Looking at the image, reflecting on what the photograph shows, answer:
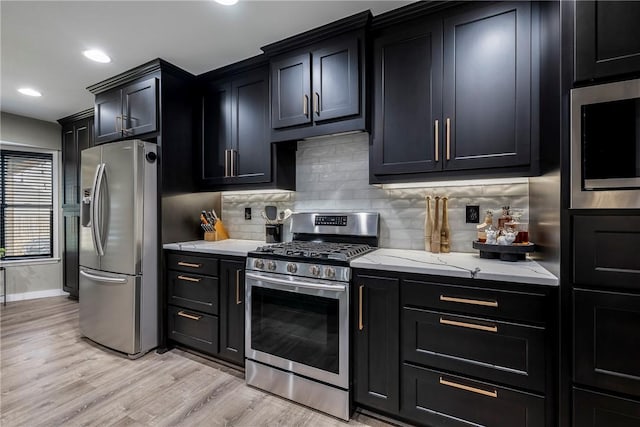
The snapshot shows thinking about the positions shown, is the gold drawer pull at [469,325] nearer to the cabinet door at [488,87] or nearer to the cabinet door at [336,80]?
the cabinet door at [488,87]

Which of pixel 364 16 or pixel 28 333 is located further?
pixel 28 333

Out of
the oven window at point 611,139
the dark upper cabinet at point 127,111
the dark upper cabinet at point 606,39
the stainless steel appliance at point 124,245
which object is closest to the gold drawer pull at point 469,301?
the oven window at point 611,139

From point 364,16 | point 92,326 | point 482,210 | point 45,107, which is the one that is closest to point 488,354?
point 482,210

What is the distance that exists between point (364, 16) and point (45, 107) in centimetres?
404

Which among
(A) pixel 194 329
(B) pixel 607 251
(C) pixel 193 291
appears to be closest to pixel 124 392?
(A) pixel 194 329

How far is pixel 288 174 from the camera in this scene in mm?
2625

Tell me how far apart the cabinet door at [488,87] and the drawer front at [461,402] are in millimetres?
1156

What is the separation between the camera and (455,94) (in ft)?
5.80

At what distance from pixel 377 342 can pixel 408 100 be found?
1488mm

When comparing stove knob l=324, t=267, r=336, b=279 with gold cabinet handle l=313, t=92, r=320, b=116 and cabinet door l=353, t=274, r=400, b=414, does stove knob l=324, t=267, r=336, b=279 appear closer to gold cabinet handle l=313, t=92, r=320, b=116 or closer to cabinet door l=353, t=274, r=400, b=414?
Answer: cabinet door l=353, t=274, r=400, b=414

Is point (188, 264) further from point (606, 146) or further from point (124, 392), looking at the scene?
point (606, 146)

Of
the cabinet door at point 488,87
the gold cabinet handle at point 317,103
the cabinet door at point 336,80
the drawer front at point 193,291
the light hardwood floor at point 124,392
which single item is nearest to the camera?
the cabinet door at point 488,87

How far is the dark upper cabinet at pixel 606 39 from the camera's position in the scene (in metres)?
1.13

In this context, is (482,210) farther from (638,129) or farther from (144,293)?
(144,293)
